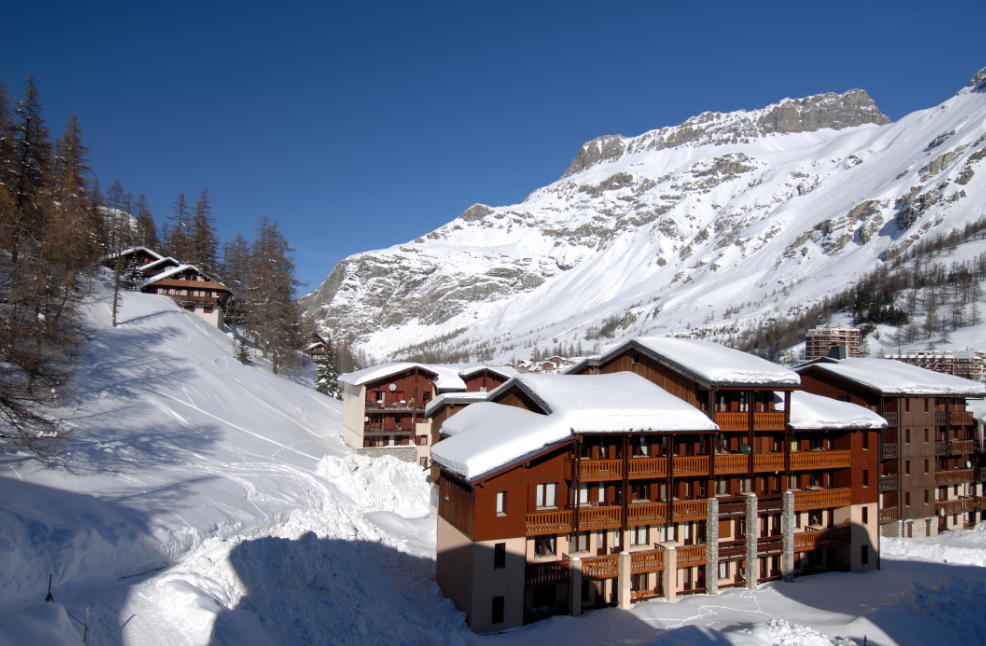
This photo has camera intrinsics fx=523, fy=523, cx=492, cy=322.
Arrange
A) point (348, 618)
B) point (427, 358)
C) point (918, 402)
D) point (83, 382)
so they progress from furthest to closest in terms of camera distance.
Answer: point (427, 358) → point (918, 402) → point (83, 382) → point (348, 618)

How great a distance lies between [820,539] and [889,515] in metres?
11.2

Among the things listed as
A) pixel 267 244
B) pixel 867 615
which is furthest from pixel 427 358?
pixel 867 615

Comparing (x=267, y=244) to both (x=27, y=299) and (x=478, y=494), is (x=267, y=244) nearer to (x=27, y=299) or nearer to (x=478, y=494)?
(x=27, y=299)

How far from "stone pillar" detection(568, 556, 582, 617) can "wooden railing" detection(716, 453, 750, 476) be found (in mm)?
7832

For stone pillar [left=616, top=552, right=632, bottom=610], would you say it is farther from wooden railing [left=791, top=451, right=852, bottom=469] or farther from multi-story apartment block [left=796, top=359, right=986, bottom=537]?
multi-story apartment block [left=796, top=359, right=986, bottom=537]

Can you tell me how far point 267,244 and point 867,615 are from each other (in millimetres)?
59583

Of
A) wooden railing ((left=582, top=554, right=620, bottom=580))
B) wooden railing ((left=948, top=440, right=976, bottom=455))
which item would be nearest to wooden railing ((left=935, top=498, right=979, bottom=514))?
wooden railing ((left=948, top=440, right=976, bottom=455))

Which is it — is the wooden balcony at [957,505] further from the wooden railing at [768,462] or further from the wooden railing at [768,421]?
the wooden railing at [768,421]

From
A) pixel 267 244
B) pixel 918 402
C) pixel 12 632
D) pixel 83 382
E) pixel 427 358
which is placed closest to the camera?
pixel 12 632

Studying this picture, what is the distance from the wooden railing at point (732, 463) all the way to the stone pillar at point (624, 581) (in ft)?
19.2

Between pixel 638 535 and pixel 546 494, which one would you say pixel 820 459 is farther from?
pixel 546 494

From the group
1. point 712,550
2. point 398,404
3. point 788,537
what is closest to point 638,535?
point 712,550

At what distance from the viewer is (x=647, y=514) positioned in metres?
21.7

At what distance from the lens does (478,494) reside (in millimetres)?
19016
